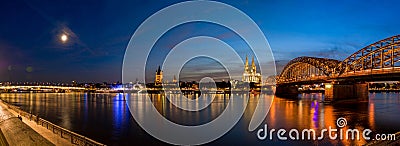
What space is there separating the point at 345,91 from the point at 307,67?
43019 millimetres

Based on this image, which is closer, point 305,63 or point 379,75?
point 379,75

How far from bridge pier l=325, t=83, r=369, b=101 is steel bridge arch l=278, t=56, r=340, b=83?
18.7 feet

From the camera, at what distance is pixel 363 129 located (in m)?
31.1

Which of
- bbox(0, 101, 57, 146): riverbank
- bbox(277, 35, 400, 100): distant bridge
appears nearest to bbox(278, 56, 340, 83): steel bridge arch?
bbox(277, 35, 400, 100): distant bridge

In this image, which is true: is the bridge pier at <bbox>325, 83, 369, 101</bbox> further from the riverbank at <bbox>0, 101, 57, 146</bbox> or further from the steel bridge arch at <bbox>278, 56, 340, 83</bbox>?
the riverbank at <bbox>0, 101, 57, 146</bbox>

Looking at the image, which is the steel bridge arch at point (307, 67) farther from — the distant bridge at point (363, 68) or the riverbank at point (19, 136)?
the riverbank at point (19, 136)

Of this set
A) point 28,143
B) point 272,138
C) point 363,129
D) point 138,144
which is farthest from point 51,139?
point 363,129

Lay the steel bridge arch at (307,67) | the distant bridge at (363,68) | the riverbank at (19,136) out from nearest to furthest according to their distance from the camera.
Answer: the riverbank at (19,136) < the distant bridge at (363,68) < the steel bridge arch at (307,67)

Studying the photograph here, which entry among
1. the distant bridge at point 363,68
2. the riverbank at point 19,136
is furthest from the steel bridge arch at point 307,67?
the riverbank at point 19,136

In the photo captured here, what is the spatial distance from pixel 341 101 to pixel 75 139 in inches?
2666

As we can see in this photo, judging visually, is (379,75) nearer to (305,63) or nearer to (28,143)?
(28,143)

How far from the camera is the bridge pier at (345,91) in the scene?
7206 cm

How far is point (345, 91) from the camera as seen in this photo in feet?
239

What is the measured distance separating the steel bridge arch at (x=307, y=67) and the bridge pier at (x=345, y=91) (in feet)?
18.7
